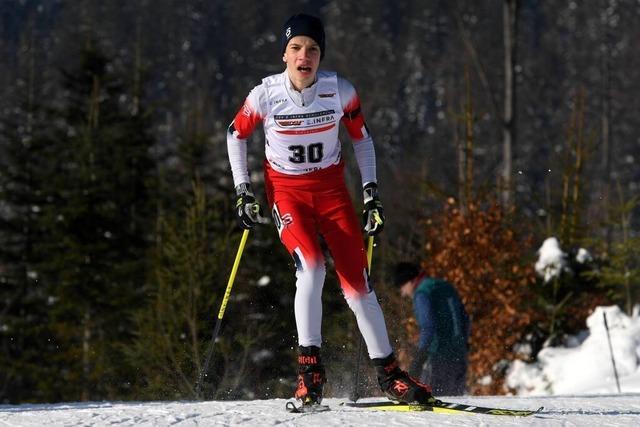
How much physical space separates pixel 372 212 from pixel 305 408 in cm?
120

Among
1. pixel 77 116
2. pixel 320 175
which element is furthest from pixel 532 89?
pixel 320 175

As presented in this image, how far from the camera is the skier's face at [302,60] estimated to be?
4.99 metres

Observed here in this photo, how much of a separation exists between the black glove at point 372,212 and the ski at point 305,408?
1015 millimetres

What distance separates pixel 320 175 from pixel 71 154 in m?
22.1

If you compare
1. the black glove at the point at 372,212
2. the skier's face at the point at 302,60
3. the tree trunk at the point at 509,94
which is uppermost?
the tree trunk at the point at 509,94

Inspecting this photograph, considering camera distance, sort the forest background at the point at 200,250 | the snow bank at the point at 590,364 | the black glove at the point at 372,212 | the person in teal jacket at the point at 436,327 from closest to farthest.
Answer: the black glove at the point at 372,212 < the person in teal jacket at the point at 436,327 < the snow bank at the point at 590,364 < the forest background at the point at 200,250

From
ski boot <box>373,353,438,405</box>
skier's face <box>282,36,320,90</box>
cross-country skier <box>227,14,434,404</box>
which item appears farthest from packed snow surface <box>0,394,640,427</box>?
skier's face <box>282,36,320,90</box>

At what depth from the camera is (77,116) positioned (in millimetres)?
27609

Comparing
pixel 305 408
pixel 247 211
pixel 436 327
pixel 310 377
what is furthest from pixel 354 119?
pixel 436 327

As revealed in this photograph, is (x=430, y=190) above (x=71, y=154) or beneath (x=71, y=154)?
beneath

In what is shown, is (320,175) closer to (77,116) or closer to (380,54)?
(77,116)

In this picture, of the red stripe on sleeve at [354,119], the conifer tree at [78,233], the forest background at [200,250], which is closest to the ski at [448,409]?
the red stripe on sleeve at [354,119]

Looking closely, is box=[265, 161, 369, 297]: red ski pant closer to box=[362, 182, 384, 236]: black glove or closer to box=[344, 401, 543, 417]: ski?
box=[362, 182, 384, 236]: black glove

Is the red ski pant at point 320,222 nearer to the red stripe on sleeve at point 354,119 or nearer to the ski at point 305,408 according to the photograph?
the red stripe on sleeve at point 354,119
